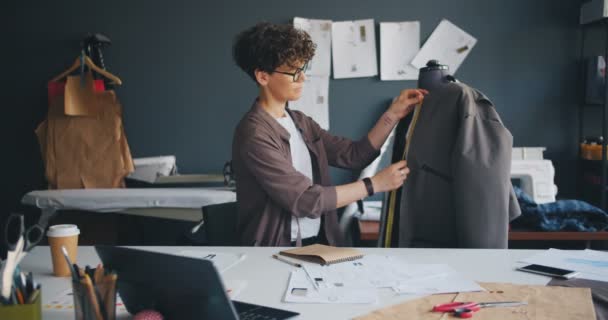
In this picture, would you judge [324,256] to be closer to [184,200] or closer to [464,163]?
[464,163]

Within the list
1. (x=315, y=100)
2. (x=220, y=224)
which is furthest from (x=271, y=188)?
(x=315, y=100)

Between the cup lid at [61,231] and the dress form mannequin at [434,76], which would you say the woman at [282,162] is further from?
the cup lid at [61,231]

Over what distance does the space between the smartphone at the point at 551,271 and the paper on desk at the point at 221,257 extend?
697 millimetres

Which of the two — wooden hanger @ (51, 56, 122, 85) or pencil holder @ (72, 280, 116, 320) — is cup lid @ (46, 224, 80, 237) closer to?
pencil holder @ (72, 280, 116, 320)

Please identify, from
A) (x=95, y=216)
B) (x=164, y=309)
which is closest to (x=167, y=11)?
(x=95, y=216)

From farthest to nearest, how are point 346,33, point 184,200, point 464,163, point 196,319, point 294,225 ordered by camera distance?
point 346,33
point 184,200
point 294,225
point 464,163
point 196,319

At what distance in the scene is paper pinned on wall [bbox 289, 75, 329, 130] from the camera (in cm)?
364

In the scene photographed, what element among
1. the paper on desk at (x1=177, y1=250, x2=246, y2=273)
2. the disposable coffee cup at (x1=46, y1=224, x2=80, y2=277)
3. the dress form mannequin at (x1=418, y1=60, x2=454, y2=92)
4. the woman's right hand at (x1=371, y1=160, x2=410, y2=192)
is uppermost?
the dress form mannequin at (x1=418, y1=60, x2=454, y2=92)

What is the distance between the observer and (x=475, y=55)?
3.60 m

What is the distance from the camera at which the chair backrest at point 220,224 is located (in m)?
2.04

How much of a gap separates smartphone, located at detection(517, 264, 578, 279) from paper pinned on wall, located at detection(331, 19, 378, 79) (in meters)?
2.34

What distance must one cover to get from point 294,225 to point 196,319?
105cm

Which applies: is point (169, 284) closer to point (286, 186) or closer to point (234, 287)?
point (234, 287)

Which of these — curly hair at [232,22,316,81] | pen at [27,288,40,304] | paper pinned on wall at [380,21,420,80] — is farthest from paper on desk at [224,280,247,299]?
paper pinned on wall at [380,21,420,80]
